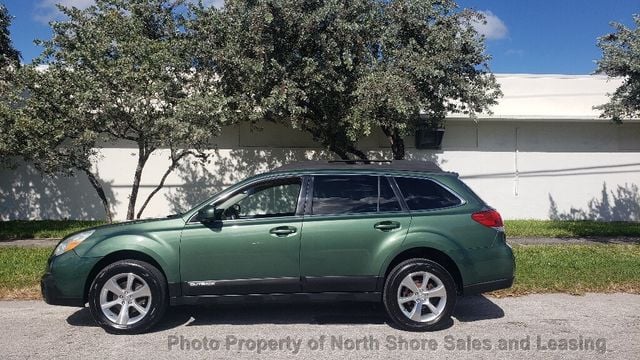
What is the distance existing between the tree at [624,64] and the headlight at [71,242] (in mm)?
9526

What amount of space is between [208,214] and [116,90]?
5465 millimetres

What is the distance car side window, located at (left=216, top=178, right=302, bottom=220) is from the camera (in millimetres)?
6000

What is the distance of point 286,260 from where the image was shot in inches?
228

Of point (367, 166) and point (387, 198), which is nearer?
point (387, 198)

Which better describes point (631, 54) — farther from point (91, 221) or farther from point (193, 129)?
point (91, 221)

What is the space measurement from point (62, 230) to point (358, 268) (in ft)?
31.6

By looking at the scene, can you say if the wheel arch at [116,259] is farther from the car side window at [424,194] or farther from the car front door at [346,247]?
the car side window at [424,194]

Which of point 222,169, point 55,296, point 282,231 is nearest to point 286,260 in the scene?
point 282,231

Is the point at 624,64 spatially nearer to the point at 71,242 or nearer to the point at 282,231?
the point at 282,231

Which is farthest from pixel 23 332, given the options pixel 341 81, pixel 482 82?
pixel 482 82

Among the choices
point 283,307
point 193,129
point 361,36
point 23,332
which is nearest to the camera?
point 23,332

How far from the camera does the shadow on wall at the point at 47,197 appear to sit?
15062 millimetres

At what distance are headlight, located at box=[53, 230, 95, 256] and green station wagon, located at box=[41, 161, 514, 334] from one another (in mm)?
13

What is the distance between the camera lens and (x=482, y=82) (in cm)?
1255
